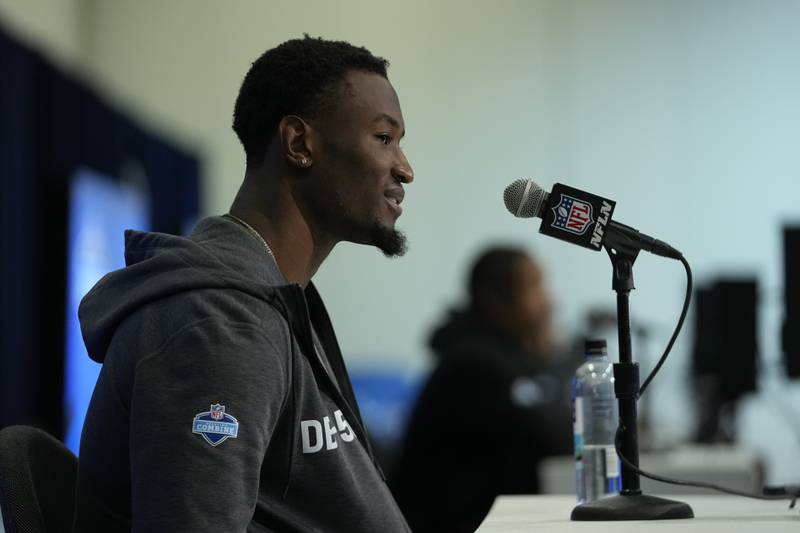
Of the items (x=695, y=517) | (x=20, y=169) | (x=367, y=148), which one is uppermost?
(x=20, y=169)

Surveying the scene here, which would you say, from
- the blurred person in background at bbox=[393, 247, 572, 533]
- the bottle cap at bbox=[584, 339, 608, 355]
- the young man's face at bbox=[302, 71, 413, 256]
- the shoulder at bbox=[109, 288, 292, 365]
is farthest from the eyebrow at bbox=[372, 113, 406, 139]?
the blurred person in background at bbox=[393, 247, 572, 533]

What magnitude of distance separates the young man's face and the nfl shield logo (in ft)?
0.73

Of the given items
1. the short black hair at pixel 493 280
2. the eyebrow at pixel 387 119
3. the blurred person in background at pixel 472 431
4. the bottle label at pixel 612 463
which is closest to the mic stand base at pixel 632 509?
the bottle label at pixel 612 463

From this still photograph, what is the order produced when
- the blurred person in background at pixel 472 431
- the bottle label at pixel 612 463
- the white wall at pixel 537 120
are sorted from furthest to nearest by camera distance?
the white wall at pixel 537 120 → the blurred person in background at pixel 472 431 → the bottle label at pixel 612 463

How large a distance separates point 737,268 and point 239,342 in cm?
612

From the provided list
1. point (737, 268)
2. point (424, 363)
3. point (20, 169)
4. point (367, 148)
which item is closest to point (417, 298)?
point (424, 363)

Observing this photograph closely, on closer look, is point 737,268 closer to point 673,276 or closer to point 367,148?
point 673,276

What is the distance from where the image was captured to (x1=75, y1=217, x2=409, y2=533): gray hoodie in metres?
1.15

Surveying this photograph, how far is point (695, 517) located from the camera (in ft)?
4.65

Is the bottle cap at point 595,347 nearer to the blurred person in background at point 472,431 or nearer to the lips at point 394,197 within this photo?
the lips at point 394,197

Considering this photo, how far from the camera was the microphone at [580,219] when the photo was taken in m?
1.43

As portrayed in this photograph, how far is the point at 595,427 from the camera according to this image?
6.11 feet

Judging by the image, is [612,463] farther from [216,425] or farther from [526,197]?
[216,425]

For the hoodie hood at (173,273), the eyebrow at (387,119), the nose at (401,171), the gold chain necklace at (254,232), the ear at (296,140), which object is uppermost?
the eyebrow at (387,119)
